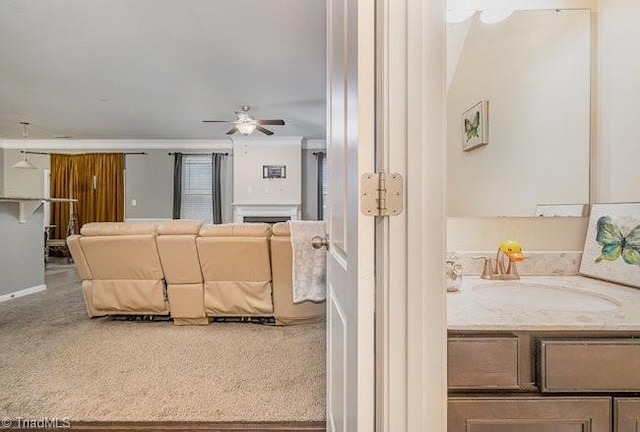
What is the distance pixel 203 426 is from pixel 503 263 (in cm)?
152

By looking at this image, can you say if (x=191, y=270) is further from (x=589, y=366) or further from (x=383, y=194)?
(x=589, y=366)

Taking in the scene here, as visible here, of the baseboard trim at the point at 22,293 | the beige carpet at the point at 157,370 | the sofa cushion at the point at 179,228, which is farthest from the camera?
the baseboard trim at the point at 22,293

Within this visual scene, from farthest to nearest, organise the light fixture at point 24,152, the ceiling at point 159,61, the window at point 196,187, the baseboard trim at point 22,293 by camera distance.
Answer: the window at point 196,187 → the light fixture at point 24,152 → the baseboard trim at point 22,293 → the ceiling at point 159,61

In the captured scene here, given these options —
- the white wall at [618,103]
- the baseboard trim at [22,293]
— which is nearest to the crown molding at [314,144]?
the baseboard trim at [22,293]

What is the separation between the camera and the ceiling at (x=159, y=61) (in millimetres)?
2801

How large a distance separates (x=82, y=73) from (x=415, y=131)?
4.63 metres

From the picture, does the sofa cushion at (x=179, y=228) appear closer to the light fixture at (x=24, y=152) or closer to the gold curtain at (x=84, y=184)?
the light fixture at (x=24, y=152)

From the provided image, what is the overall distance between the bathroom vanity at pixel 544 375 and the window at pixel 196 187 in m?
7.21

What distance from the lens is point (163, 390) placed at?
1944 mm

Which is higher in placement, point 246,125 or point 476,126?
point 246,125

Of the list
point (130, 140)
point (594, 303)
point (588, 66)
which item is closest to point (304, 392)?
point (594, 303)

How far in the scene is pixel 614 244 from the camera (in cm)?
131

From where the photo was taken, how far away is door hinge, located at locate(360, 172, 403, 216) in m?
0.71

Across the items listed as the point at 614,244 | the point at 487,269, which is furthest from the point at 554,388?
Answer: the point at 614,244
